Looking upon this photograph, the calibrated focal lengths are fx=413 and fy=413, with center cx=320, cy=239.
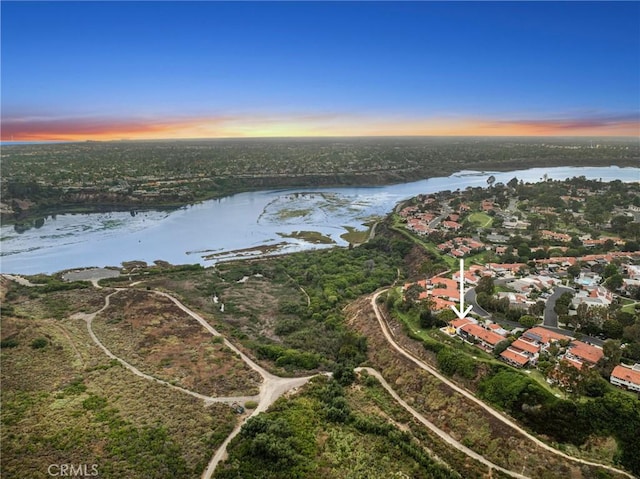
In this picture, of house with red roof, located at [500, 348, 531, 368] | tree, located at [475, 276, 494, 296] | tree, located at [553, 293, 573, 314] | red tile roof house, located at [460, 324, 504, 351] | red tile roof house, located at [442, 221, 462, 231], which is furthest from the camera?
red tile roof house, located at [442, 221, 462, 231]

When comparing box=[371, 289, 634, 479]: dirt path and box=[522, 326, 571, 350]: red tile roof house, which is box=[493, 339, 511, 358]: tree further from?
box=[371, 289, 634, 479]: dirt path

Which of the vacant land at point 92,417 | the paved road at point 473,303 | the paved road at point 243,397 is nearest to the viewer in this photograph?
the vacant land at point 92,417

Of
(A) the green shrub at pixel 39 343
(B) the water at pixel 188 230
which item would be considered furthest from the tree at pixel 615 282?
(A) the green shrub at pixel 39 343

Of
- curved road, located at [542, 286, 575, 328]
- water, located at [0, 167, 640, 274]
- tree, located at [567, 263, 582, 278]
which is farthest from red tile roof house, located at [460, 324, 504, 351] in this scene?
water, located at [0, 167, 640, 274]

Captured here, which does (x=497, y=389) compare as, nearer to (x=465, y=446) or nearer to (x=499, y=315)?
(x=465, y=446)

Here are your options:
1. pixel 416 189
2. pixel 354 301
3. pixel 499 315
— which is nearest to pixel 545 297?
pixel 499 315

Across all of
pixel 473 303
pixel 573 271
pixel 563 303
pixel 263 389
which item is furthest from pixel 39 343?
pixel 573 271

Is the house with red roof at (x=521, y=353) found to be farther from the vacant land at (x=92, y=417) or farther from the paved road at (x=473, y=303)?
the vacant land at (x=92, y=417)
